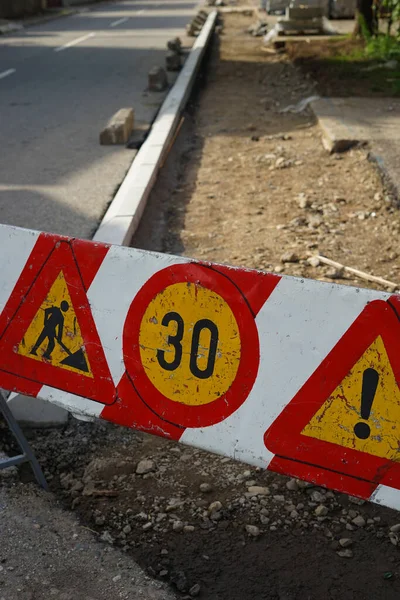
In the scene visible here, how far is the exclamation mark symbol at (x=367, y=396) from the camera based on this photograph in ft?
7.81

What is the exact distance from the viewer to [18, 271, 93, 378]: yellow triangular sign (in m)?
2.92

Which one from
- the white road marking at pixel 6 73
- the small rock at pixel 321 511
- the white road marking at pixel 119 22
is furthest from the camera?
the white road marking at pixel 119 22

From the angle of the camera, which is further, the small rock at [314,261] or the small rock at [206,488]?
the small rock at [314,261]

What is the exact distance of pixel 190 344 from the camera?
2.66 m

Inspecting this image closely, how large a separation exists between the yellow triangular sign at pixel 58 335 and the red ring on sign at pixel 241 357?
0.69 feet

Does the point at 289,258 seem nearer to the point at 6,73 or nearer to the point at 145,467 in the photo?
the point at 145,467

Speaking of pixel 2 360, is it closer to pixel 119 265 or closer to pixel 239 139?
pixel 119 265

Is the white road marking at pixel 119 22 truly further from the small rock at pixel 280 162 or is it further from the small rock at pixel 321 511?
the small rock at pixel 321 511

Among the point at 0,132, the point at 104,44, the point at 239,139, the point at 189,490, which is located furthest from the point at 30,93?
the point at 189,490

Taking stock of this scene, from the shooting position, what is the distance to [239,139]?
9898mm

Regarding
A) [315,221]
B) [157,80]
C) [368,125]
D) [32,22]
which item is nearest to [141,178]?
[315,221]

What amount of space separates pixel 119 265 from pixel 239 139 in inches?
291

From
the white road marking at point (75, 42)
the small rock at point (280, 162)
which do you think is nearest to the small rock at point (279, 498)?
the small rock at point (280, 162)

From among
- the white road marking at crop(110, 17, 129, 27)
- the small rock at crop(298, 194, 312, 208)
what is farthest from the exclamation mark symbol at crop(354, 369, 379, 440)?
the white road marking at crop(110, 17, 129, 27)
